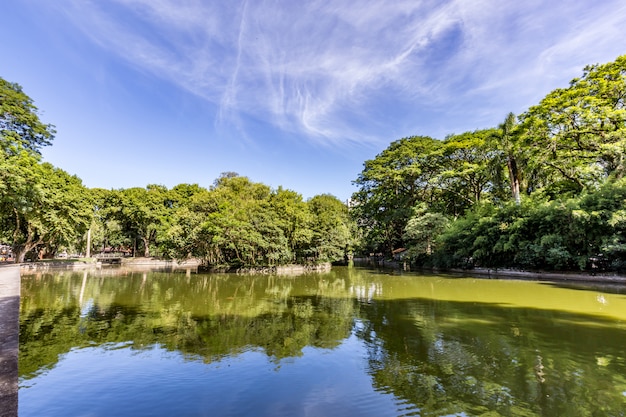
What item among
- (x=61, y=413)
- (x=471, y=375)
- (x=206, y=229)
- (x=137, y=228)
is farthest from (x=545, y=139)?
(x=137, y=228)

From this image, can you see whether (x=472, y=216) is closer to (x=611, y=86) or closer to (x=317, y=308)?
(x=611, y=86)

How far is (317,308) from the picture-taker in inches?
426

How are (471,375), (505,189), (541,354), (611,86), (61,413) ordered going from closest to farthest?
1. (61,413)
2. (471,375)
3. (541,354)
4. (611,86)
5. (505,189)

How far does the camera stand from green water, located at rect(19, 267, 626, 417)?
4.10 m

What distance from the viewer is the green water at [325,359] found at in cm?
410

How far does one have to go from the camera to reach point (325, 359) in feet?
19.3

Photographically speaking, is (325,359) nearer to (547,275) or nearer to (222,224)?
(547,275)

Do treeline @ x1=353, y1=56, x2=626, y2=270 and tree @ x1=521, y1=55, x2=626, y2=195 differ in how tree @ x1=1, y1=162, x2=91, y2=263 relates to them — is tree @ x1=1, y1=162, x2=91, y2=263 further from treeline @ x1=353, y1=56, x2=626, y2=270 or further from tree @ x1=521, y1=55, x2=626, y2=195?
tree @ x1=521, y1=55, x2=626, y2=195

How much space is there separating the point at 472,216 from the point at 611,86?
35.0ft

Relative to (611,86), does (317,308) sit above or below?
below

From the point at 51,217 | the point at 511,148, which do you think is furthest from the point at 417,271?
the point at 51,217

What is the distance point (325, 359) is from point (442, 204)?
91.4 feet

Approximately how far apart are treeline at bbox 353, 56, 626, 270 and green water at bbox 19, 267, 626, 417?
729 cm

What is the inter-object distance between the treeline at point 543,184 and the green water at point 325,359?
7.29m
